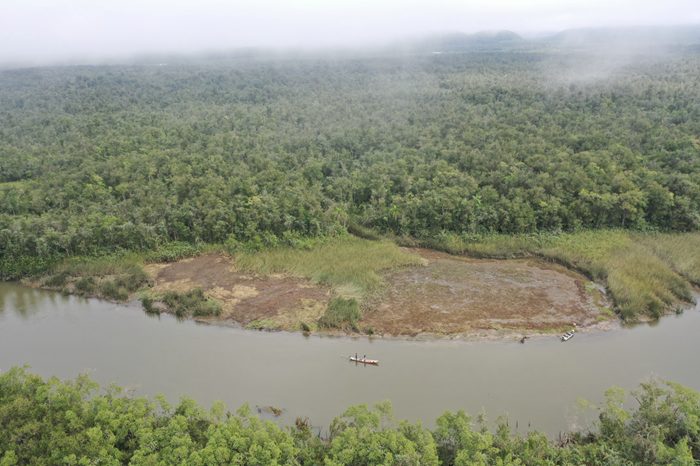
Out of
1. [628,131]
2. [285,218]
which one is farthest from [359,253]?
[628,131]

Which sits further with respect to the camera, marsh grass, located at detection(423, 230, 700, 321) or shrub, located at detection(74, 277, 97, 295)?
Answer: shrub, located at detection(74, 277, 97, 295)

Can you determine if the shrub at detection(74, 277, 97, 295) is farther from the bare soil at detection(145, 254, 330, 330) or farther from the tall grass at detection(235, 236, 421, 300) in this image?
the tall grass at detection(235, 236, 421, 300)

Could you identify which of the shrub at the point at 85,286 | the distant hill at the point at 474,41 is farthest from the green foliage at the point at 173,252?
the distant hill at the point at 474,41

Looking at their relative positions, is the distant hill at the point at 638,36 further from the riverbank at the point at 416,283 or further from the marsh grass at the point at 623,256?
the riverbank at the point at 416,283

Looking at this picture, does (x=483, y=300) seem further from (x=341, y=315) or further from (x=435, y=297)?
(x=341, y=315)

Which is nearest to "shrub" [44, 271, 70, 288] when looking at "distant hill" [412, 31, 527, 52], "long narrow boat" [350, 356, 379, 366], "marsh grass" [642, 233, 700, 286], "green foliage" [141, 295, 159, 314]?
"green foliage" [141, 295, 159, 314]

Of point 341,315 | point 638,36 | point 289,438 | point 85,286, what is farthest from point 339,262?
point 638,36

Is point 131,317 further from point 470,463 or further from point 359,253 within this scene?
point 470,463
